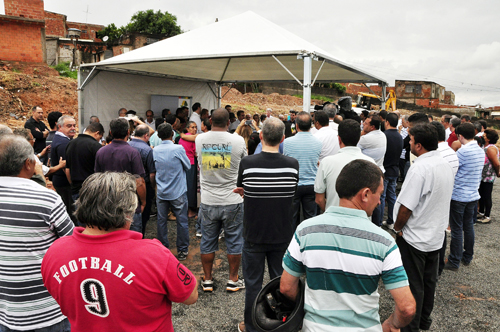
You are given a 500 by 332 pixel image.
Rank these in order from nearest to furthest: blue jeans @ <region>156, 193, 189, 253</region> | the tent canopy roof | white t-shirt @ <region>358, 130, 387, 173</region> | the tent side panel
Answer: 1. blue jeans @ <region>156, 193, 189, 253</region>
2. white t-shirt @ <region>358, 130, 387, 173</region>
3. the tent canopy roof
4. the tent side panel

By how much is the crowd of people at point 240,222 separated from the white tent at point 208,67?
2196mm

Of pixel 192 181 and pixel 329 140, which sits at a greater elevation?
pixel 329 140

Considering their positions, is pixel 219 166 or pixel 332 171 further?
pixel 219 166

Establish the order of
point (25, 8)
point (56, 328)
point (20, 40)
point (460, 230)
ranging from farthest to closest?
point (25, 8) < point (20, 40) < point (460, 230) < point (56, 328)

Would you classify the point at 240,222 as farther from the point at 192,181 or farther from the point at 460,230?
the point at 460,230

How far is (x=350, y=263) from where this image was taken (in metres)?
1.42

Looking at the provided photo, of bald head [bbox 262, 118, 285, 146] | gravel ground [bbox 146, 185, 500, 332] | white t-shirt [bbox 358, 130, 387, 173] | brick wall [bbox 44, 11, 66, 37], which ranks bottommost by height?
gravel ground [bbox 146, 185, 500, 332]

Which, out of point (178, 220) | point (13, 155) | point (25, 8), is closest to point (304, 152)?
point (178, 220)

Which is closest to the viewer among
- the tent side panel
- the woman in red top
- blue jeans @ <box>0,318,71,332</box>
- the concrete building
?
blue jeans @ <box>0,318,71,332</box>

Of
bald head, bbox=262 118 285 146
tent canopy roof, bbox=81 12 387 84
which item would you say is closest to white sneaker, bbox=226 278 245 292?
bald head, bbox=262 118 285 146

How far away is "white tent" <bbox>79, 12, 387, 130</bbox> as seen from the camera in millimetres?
6914

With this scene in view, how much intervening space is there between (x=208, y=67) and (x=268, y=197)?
8.74 meters

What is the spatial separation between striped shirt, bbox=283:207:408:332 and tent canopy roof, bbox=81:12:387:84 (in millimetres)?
5228

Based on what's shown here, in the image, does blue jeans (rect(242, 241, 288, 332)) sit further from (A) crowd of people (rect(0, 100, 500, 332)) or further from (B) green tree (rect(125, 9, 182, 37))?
(B) green tree (rect(125, 9, 182, 37))
